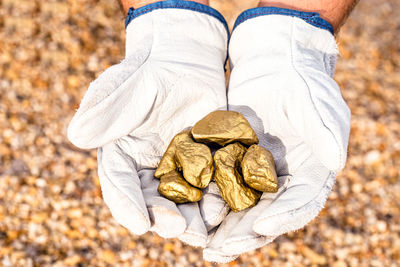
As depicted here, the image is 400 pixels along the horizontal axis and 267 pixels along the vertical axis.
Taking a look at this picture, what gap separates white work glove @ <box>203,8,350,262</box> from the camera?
1670 millimetres

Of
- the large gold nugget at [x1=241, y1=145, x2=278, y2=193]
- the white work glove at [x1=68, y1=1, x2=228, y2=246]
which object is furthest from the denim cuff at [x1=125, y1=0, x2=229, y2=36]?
the large gold nugget at [x1=241, y1=145, x2=278, y2=193]

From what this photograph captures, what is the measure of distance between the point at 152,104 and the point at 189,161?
0.36 metres

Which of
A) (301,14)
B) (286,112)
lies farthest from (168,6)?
(286,112)

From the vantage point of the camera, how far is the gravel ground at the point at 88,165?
2650 millimetres

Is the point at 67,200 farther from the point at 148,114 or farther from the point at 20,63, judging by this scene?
the point at 20,63

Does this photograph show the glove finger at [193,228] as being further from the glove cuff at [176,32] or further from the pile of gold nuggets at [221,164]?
the glove cuff at [176,32]

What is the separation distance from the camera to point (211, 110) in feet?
7.22

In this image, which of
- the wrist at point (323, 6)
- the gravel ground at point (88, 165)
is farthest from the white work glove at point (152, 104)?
the gravel ground at point (88, 165)

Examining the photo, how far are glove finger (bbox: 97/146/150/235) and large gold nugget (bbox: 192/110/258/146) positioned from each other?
382 mm

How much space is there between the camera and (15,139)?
2.94m

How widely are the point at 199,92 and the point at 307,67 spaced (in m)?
0.58

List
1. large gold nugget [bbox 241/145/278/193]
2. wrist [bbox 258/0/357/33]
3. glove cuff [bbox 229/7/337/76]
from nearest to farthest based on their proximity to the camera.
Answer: large gold nugget [bbox 241/145/278/193] < glove cuff [bbox 229/7/337/76] < wrist [bbox 258/0/357/33]

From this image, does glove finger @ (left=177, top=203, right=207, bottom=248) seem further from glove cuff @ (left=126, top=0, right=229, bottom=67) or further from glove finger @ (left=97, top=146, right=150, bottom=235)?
glove cuff @ (left=126, top=0, right=229, bottom=67)

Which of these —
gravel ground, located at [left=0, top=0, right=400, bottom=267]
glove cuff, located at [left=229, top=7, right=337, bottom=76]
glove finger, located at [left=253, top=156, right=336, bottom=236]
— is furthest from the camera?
gravel ground, located at [left=0, top=0, right=400, bottom=267]
